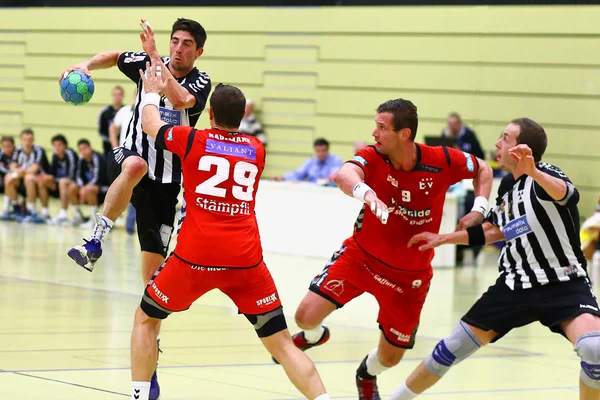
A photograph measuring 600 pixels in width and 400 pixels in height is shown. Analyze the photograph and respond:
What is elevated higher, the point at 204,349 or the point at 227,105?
the point at 227,105

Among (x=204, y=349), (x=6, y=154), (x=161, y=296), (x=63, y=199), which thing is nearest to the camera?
(x=161, y=296)

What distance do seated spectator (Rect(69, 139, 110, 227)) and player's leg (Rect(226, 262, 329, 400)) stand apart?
1307 cm

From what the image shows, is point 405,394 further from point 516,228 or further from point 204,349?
point 204,349

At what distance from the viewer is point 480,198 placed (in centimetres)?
662

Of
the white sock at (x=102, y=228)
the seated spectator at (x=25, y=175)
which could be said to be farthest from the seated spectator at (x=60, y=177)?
the white sock at (x=102, y=228)

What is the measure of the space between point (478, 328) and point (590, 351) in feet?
2.23

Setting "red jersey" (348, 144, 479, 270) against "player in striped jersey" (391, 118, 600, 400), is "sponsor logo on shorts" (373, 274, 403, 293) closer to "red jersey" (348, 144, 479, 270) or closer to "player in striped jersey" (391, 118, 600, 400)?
"red jersey" (348, 144, 479, 270)

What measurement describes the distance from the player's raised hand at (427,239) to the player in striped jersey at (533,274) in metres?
0.02

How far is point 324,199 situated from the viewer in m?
15.1

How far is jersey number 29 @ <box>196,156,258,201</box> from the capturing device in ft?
18.3

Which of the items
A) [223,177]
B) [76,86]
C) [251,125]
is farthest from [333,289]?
[251,125]

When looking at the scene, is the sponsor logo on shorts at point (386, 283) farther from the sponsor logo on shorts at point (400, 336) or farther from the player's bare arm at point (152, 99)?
the player's bare arm at point (152, 99)

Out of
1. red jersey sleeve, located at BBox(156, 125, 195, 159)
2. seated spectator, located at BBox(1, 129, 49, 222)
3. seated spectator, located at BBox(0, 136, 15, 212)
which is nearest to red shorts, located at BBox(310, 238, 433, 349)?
red jersey sleeve, located at BBox(156, 125, 195, 159)

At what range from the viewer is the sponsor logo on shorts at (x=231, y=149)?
18.3 ft
